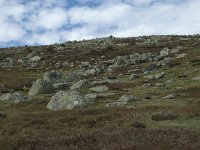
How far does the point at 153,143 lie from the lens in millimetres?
21641

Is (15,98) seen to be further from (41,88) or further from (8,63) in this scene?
(8,63)

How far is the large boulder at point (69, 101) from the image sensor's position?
1704 inches

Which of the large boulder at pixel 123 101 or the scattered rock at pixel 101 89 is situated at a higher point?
the large boulder at pixel 123 101

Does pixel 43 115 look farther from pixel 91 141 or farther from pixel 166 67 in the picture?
pixel 166 67

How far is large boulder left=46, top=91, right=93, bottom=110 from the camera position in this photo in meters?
43.3

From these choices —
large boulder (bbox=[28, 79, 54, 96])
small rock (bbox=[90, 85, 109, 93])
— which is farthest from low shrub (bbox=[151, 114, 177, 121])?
large boulder (bbox=[28, 79, 54, 96])

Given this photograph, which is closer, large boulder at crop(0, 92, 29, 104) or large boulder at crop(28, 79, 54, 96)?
large boulder at crop(0, 92, 29, 104)

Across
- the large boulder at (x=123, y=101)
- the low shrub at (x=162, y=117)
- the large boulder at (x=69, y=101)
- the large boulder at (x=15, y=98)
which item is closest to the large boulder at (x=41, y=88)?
the large boulder at (x=15, y=98)

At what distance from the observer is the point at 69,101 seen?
1727 inches

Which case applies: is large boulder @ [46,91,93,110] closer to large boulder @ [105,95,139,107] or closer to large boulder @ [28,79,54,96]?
large boulder @ [105,95,139,107]

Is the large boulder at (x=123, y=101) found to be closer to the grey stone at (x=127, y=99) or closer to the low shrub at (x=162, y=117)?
the grey stone at (x=127, y=99)

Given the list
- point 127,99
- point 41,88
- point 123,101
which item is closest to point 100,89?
point 41,88

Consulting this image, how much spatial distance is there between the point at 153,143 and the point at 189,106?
18115 millimetres

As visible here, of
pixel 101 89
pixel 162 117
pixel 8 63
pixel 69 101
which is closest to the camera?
pixel 162 117
